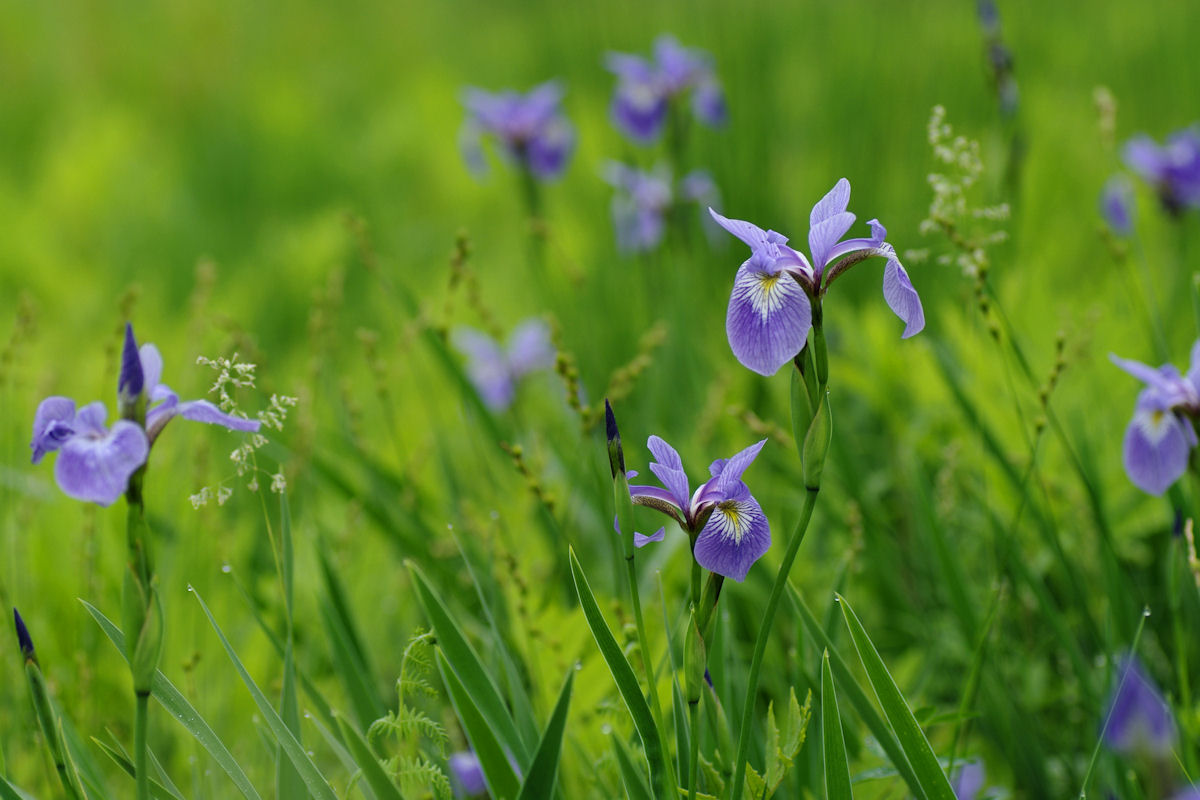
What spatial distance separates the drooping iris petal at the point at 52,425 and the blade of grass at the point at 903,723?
0.64 metres

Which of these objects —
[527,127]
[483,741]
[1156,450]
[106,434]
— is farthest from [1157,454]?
[527,127]

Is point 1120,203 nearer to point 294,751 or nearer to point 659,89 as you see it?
point 659,89

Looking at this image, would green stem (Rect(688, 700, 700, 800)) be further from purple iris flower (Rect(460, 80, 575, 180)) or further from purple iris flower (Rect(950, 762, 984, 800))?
purple iris flower (Rect(460, 80, 575, 180))

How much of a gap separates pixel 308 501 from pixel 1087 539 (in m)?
1.30

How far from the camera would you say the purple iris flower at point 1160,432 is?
105cm

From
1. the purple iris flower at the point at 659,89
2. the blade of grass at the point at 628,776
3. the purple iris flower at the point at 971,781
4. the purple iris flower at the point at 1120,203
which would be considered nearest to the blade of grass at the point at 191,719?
the blade of grass at the point at 628,776

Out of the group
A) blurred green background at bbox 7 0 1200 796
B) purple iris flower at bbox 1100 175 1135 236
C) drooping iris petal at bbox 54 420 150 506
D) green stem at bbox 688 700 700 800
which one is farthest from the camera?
purple iris flower at bbox 1100 175 1135 236

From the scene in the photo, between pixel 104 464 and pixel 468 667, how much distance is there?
0.38m

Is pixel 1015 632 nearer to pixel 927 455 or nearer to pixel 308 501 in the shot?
pixel 927 455

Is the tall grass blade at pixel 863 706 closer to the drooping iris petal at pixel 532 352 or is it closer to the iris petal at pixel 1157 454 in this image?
the iris petal at pixel 1157 454

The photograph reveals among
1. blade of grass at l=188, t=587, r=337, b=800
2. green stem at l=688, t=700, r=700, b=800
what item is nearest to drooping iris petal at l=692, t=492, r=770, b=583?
green stem at l=688, t=700, r=700, b=800

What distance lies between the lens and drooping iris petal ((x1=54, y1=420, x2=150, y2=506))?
68 cm

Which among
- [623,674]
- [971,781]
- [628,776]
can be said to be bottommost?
[971,781]

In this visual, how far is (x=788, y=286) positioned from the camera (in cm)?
75
